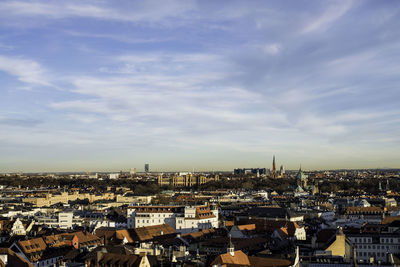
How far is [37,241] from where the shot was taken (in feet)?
245

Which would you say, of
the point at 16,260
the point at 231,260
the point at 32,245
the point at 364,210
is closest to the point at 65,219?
the point at 32,245

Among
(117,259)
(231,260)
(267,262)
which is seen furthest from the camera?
(117,259)

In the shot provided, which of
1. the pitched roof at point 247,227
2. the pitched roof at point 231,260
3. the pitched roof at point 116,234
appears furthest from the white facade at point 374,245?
the pitched roof at point 116,234

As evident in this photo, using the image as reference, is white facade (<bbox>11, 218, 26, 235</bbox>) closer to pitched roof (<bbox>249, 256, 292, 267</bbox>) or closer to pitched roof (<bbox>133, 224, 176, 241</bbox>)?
pitched roof (<bbox>133, 224, 176, 241</bbox>)

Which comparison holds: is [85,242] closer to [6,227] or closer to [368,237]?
[6,227]

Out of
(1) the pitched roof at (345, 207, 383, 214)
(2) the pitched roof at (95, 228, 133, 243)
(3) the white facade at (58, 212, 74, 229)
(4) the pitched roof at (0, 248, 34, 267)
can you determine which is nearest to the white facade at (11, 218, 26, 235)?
(2) the pitched roof at (95, 228, 133, 243)

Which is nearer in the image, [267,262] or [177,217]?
[267,262]

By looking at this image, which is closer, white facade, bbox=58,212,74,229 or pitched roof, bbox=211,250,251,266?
pitched roof, bbox=211,250,251,266

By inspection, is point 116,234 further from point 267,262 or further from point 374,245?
point 374,245

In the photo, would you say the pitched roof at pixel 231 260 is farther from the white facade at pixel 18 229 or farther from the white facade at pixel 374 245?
the white facade at pixel 18 229

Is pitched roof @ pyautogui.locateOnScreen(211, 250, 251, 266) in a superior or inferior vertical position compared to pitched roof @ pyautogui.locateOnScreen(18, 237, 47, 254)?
superior

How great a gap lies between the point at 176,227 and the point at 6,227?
33022 mm

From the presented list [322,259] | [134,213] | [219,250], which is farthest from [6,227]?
[322,259]

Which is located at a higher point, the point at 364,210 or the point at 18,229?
the point at 364,210
